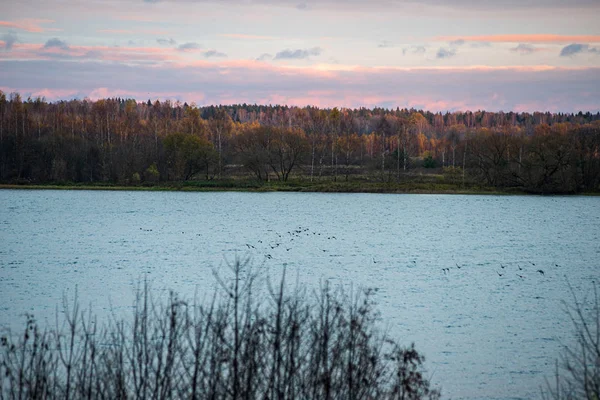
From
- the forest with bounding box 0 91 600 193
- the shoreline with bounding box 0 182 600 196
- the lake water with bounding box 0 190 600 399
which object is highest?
the forest with bounding box 0 91 600 193

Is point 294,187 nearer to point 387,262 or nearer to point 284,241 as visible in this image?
point 284,241

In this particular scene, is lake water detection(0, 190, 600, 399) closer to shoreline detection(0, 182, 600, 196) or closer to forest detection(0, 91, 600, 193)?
forest detection(0, 91, 600, 193)

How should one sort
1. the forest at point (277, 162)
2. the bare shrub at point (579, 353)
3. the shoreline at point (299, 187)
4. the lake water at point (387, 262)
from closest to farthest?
the bare shrub at point (579, 353), the lake water at point (387, 262), the forest at point (277, 162), the shoreline at point (299, 187)

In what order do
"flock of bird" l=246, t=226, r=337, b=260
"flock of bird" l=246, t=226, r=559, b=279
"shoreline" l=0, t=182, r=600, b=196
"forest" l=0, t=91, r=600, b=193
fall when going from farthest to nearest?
"shoreline" l=0, t=182, r=600, b=196, "forest" l=0, t=91, r=600, b=193, "flock of bird" l=246, t=226, r=337, b=260, "flock of bird" l=246, t=226, r=559, b=279

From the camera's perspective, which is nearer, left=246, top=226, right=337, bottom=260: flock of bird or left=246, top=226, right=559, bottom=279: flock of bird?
left=246, top=226, right=559, bottom=279: flock of bird

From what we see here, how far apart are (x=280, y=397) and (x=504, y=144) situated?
3313 inches

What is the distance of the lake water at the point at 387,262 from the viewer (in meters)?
17.2

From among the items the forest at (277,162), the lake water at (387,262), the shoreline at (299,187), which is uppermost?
the forest at (277,162)

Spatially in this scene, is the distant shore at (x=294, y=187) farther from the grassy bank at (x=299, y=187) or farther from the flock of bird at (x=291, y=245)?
the flock of bird at (x=291, y=245)

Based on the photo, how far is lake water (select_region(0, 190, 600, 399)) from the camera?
17.2 metres

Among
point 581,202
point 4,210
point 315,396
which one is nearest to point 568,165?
point 581,202

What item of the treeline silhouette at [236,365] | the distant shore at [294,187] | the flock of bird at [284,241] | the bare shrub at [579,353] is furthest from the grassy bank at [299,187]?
the treeline silhouette at [236,365]

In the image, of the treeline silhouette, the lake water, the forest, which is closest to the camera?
the treeline silhouette

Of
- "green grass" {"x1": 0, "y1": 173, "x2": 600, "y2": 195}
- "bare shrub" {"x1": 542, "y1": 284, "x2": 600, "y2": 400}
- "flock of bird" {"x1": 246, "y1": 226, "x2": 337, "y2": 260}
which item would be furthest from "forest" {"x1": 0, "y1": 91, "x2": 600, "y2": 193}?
"bare shrub" {"x1": 542, "y1": 284, "x2": 600, "y2": 400}
